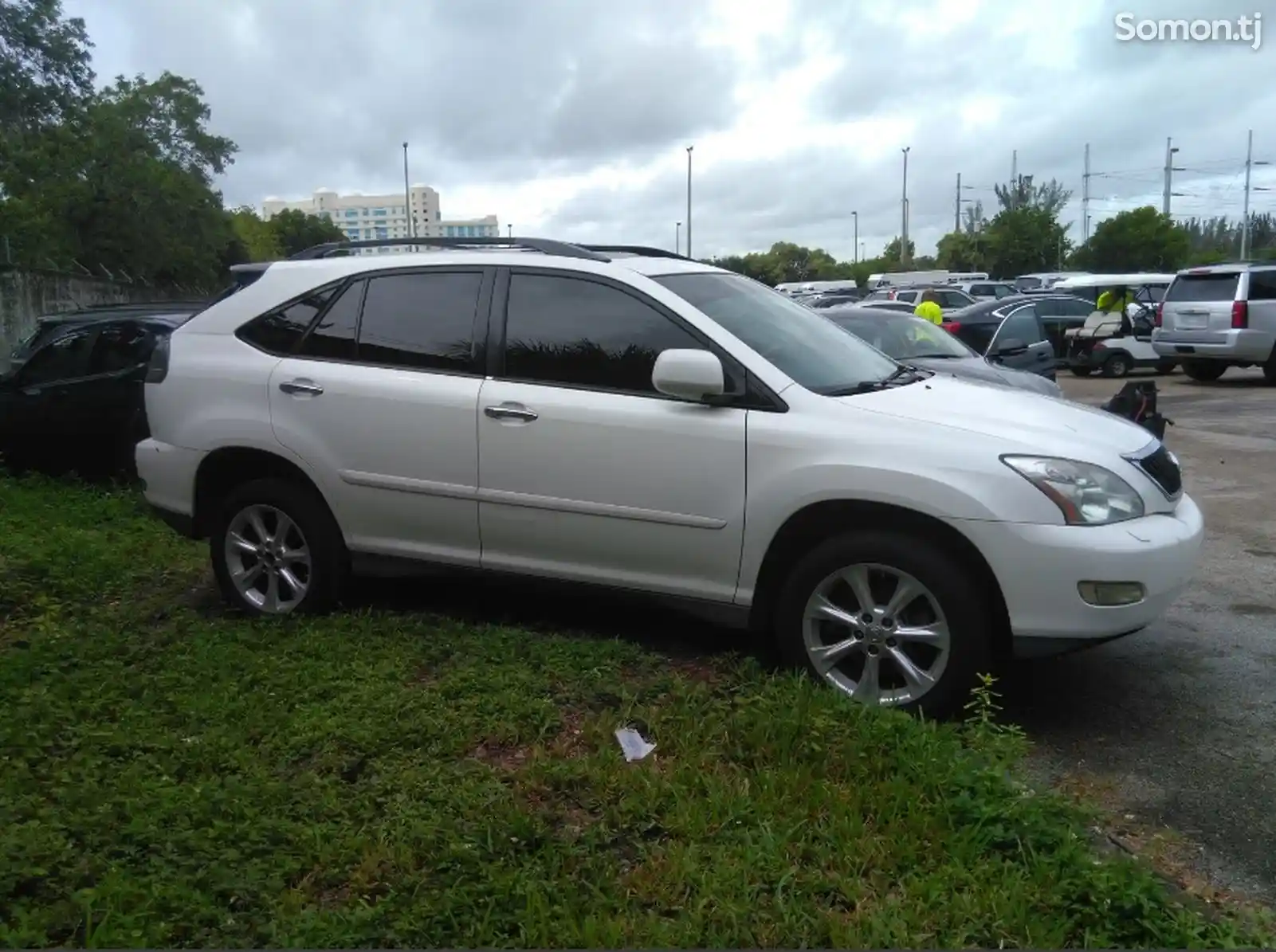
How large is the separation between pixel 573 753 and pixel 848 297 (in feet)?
107

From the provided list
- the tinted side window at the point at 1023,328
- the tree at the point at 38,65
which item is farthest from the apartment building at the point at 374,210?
the tinted side window at the point at 1023,328

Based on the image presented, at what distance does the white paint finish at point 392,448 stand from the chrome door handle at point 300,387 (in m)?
0.02

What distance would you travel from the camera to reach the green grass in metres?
2.92

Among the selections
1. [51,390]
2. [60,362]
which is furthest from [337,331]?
[60,362]

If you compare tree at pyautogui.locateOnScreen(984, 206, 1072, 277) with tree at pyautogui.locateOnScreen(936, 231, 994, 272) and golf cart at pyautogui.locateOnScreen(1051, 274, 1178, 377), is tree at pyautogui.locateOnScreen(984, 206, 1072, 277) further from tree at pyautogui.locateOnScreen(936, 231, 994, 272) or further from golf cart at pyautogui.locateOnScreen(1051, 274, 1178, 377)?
golf cart at pyautogui.locateOnScreen(1051, 274, 1178, 377)

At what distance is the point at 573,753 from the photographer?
3.92 meters

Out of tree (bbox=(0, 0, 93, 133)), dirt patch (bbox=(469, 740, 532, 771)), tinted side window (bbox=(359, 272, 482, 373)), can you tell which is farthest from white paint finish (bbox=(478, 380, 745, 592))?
tree (bbox=(0, 0, 93, 133))

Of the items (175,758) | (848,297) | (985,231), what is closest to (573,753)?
(175,758)

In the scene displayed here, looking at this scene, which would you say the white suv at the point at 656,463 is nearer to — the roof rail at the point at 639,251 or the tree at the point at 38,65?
the roof rail at the point at 639,251

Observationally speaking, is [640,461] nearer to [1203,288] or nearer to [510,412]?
[510,412]

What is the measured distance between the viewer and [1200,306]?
18.7m

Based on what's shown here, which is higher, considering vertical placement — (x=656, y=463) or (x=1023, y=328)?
(x=1023, y=328)

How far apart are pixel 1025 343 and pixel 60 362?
32.6 feet

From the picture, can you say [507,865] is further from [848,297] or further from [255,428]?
[848,297]
